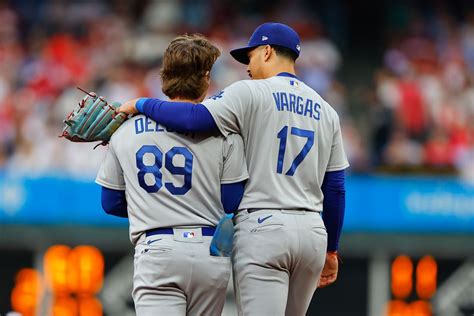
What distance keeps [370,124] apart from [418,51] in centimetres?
192

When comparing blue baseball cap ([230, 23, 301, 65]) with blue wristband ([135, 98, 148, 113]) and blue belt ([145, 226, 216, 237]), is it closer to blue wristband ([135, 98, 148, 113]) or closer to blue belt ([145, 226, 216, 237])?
blue wristband ([135, 98, 148, 113])

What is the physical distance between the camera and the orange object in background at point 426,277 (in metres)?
10.0

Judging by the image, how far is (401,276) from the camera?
1009cm

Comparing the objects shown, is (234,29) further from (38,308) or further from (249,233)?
(249,233)

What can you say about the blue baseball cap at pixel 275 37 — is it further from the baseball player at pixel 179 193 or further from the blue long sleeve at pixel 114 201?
the blue long sleeve at pixel 114 201

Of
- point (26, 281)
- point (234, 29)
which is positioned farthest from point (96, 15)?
point (26, 281)

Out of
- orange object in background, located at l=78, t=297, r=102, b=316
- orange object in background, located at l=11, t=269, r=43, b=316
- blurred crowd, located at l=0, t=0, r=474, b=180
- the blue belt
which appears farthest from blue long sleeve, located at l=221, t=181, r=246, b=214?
blurred crowd, located at l=0, t=0, r=474, b=180

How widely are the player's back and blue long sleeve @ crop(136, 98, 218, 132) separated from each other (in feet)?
0.22

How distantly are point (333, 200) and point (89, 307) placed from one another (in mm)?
5586

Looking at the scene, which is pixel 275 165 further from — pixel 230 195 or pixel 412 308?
pixel 412 308

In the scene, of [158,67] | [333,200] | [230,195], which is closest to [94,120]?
[230,195]

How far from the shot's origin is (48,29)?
14.5 metres

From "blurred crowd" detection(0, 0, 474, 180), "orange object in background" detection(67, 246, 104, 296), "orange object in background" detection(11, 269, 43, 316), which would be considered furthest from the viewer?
"blurred crowd" detection(0, 0, 474, 180)

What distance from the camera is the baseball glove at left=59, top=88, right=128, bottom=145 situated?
4.76 meters
